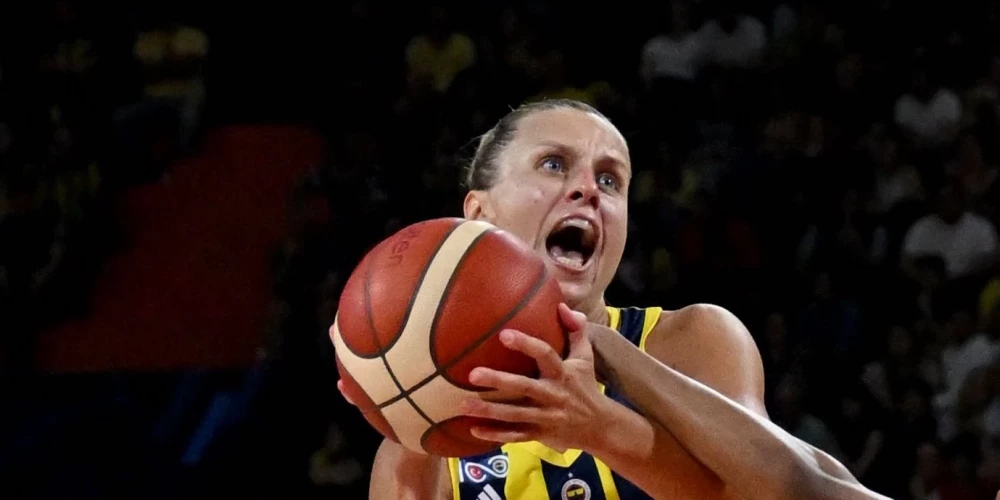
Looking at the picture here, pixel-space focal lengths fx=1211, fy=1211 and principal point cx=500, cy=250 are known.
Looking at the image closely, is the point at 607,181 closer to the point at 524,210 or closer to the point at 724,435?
the point at 524,210

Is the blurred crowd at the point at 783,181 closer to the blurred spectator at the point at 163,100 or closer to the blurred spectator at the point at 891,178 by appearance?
the blurred spectator at the point at 891,178

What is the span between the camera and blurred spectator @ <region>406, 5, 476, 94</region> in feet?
23.6

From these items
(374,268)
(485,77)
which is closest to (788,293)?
(485,77)

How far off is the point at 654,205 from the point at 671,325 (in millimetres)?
3192

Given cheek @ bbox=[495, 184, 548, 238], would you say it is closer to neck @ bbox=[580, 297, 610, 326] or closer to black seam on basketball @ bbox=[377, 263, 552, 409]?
neck @ bbox=[580, 297, 610, 326]

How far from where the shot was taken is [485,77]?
7098 mm

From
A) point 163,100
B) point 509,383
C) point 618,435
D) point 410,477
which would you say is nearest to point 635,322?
point 410,477

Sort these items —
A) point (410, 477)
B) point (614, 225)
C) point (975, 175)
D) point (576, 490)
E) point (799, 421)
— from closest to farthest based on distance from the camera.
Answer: point (410, 477), point (576, 490), point (614, 225), point (799, 421), point (975, 175)

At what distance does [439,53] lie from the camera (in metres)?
7.28

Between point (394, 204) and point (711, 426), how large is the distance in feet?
13.5

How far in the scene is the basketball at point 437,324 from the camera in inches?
83.0

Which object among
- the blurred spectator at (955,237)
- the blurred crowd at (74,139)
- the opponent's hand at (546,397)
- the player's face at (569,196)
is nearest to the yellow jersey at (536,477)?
the player's face at (569,196)

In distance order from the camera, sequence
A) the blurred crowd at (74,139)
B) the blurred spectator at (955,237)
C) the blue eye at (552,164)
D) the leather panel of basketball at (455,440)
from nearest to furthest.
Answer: the leather panel of basketball at (455,440) → the blue eye at (552,164) → the blurred spectator at (955,237) → the blurred crowd at (74,139)

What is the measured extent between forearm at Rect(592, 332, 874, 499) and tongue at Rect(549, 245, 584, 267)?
1.57 feet
